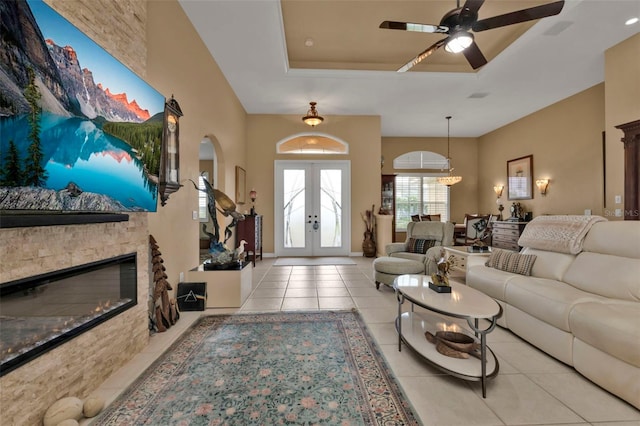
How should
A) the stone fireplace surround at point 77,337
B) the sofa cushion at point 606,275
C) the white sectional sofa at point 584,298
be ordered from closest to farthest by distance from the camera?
the stone fireplace surround at point 77,337
the white sectional sofa at point 584,298
the sofa cushion at point 606,275

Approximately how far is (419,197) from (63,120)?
28.5ft

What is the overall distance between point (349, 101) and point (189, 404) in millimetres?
5659

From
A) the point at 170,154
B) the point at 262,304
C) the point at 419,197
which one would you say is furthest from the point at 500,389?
the point at 419,197

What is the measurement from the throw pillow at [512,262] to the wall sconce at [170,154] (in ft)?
12.1

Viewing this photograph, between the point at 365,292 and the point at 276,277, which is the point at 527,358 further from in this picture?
the point at 276,277

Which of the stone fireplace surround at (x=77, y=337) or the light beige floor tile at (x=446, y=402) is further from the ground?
the stone fireplace surround at (x=77, y=337)

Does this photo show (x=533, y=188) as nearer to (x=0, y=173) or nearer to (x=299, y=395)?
(x=299, y=395)

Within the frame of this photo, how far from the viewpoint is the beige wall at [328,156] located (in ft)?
21.5

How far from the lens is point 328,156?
21.9 ft

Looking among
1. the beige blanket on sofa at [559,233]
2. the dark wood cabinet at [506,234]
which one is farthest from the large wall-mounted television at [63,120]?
the dark wood cabinet at [506,234]

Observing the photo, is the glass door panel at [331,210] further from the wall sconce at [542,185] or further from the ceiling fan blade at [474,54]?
the wall sconce at [542,185]

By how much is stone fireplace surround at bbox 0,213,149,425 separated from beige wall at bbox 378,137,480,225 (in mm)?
7745

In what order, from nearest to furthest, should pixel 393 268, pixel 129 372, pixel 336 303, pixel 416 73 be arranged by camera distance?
1. pixel 129 372
2. pixel 336 303
3. pixel 393 268
4. pixel 416 73

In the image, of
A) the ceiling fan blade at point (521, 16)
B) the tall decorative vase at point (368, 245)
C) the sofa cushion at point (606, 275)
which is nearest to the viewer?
the sofa cushion at point (606, 275)
